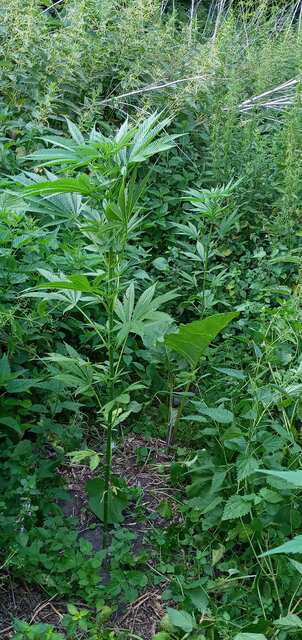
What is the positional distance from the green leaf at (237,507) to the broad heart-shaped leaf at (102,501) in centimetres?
40

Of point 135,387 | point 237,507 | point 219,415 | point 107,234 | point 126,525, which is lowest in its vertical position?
point 126,525

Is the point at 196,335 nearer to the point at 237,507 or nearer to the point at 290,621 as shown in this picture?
the point at 237,507

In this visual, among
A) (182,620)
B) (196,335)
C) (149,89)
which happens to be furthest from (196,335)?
(149,89)

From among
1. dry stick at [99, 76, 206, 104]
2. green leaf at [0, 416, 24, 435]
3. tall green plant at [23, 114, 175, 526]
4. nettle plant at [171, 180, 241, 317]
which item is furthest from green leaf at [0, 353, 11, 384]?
dry stick at [99, 76, 206, 104]

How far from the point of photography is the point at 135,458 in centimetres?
296

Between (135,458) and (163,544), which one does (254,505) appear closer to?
(163,544)

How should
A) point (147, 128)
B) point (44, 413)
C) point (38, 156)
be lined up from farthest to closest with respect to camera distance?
point (44, 413) → point (147, 128) → point (38, 156)

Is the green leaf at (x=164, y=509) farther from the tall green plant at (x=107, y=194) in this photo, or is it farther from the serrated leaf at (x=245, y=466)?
the tall green plant at (x=107, y=194)

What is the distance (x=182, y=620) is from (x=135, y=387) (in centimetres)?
70

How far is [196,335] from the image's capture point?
2.58 m

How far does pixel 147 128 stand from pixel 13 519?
125 centimetres

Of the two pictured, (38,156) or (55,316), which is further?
(55,316)

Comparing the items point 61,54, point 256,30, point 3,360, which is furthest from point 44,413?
point 256,30

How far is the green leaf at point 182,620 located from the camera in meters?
2.17
